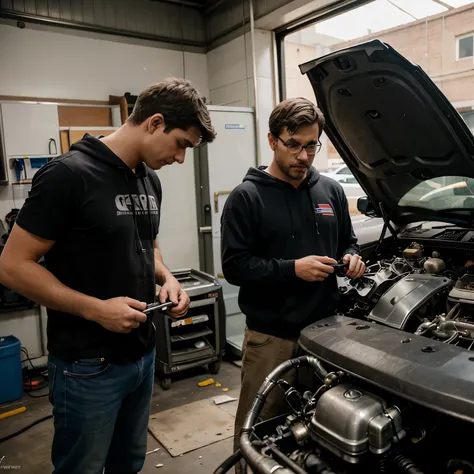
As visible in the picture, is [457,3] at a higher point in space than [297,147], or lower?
higher

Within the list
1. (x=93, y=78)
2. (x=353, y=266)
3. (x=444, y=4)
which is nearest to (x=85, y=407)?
(x=353, y=266)

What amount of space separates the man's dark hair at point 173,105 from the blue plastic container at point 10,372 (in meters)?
2.55

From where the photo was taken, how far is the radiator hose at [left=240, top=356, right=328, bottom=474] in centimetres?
115

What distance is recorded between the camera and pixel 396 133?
6.53 ft

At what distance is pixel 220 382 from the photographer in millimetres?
3453

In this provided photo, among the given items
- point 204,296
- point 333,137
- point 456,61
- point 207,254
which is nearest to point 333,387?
point 333,137

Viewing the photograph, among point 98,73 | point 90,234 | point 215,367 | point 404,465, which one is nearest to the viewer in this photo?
point 404,465

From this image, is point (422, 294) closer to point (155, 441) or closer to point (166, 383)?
point (155, 441)

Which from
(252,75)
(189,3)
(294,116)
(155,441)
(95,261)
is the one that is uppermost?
Result: (189,3)

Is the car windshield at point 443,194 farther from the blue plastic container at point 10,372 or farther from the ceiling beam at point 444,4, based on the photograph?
the blue plastic container at point 10,372

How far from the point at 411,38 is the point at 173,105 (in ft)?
13.3

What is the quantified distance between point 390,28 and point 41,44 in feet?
9.56

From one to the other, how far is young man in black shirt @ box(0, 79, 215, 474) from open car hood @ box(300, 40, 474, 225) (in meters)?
0.70

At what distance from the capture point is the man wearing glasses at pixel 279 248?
5.40ft
